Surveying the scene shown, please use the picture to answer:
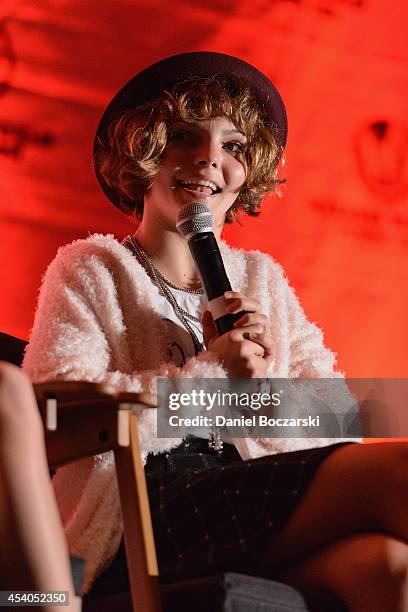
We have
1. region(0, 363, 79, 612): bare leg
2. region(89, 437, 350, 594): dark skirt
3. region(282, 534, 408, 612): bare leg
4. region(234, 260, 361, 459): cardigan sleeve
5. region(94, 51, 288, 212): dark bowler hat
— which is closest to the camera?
region(0, 363, 79, 612): bare leg

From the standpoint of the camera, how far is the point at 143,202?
1.60 meters

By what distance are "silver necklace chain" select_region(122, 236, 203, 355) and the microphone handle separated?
0.61ft

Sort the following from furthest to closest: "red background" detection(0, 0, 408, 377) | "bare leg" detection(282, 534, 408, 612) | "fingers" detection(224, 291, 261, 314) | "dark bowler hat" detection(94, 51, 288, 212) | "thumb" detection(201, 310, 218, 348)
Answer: "red background" detection(0, 0, 408, 377)
"dark bowler hat" detection(94, 51, 288, 212)
"thumb" detection(201, 310, 218, 348)
"fingers" detection(224, 291, 261, 314)
"bare leg" detection(282, 534, 408, 612)

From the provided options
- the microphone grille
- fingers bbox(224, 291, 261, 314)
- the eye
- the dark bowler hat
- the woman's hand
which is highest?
the dark bowler hat

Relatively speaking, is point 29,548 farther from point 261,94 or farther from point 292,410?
point 261,94

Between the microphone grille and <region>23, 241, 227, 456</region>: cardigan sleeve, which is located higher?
the microphone grille

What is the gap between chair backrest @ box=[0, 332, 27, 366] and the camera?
1418 mm

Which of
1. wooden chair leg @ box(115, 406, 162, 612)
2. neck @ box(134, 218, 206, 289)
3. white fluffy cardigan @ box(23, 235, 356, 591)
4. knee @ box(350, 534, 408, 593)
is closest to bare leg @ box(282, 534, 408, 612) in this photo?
knee @ box(350, 534, 408, 593)

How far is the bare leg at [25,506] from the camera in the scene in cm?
81

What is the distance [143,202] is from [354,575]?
2.67 ft

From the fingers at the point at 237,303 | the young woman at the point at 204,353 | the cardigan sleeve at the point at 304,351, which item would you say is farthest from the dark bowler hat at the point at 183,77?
the fingers at the point at 237,303

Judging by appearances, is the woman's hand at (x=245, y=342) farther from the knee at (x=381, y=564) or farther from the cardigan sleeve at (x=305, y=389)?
the knee at (x=381, y=564)

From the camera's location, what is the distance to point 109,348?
1330 millimetres

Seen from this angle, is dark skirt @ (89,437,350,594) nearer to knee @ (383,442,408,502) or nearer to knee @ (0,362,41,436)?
knee @ (383,442,408,502)
